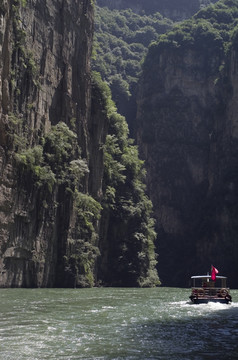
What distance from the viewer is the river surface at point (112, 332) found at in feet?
56.1

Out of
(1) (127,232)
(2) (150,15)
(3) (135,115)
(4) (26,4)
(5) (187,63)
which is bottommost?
(1) (127,232)

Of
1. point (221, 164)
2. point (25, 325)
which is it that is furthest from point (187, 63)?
point (25, 325)

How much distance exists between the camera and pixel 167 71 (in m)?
118

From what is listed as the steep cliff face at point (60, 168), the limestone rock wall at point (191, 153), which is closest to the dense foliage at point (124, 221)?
the steep cliff face at point (60, 168)

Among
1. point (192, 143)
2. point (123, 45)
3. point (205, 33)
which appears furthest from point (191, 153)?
point (123, 45)

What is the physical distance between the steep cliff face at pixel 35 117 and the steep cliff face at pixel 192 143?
3625cm

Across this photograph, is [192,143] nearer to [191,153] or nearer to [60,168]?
[191,153]

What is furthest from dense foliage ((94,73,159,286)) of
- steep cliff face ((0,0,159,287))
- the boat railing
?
the boat railing

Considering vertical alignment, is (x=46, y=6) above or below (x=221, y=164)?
above

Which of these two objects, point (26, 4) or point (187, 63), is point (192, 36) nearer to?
point (187, 63)

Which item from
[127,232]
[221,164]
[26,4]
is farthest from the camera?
[221,164]

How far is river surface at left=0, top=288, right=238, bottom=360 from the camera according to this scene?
56.1 ft

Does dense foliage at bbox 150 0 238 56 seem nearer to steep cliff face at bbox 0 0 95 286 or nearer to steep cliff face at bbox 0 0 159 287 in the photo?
steep cliff face at bbox 0 0 159 287

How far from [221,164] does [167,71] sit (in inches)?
1089
